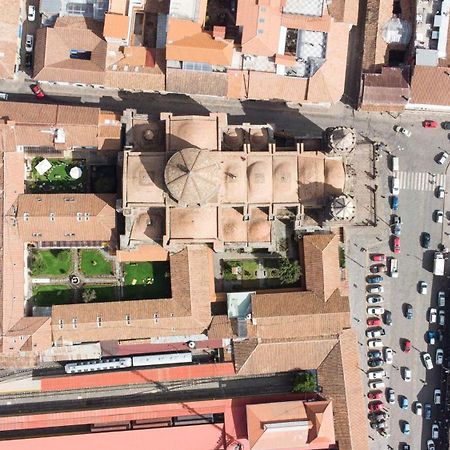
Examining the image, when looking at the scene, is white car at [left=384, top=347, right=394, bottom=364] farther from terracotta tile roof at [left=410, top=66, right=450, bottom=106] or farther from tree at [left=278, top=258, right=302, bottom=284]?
terracotta tile roof at [left=410, top=66, right=450, bottom=106]

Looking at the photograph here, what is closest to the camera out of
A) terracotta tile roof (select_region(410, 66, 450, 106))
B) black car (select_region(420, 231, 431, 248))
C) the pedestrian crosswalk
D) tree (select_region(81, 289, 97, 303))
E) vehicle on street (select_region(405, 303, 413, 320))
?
terracotta tile roof (select_region(410, 66, 450, 106))

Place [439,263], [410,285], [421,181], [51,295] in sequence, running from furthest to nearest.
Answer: [421,181] < [410,285] < [439,263] < [51,295]

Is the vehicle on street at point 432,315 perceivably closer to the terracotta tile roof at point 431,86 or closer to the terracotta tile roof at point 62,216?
the terracotta tile roof at point 431,86

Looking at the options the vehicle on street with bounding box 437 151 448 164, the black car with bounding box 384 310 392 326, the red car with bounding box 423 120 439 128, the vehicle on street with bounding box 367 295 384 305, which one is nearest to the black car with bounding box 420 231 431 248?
the vehicle on street with bounding box 367 295 384 305

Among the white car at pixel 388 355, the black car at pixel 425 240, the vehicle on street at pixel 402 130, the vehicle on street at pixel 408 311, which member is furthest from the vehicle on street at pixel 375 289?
the vehicle on street at pixel 402 130

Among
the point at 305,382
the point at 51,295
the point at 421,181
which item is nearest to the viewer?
the point at 305,382

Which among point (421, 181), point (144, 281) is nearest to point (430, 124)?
point (421, 181)

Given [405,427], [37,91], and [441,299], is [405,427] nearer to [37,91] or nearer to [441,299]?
[441,299]
